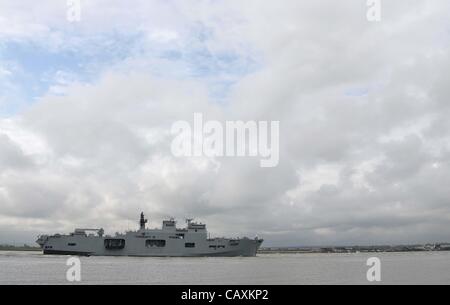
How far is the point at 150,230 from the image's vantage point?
105 meters

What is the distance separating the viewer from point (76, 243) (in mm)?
106812

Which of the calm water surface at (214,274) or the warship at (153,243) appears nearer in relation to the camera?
the calm water surface at (214,274)

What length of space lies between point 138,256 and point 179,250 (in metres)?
8.97

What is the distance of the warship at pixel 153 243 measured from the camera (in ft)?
338

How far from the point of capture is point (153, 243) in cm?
10369

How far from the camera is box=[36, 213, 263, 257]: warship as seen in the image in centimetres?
10300

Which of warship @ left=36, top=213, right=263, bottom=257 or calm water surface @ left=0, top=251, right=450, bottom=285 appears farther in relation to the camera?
warship @ left=36, top=213, right=263, bottom=257

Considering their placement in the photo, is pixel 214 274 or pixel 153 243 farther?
pixel 153 243
